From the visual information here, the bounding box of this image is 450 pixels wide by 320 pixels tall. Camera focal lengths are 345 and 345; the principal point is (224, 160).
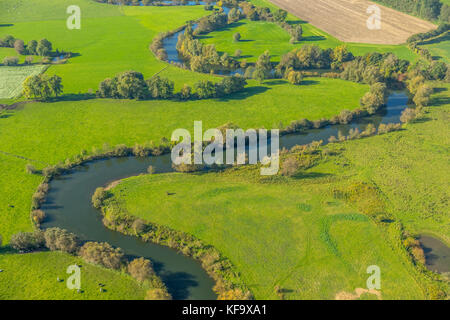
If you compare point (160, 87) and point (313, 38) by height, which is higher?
point (313, 38)

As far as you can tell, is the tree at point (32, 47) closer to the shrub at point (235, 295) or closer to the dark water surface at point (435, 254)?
the shrub at point (235, 295)

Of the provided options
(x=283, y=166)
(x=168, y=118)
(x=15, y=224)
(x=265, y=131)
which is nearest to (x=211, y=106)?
(x=168, y=118)

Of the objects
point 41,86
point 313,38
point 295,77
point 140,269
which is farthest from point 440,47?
point 41,86

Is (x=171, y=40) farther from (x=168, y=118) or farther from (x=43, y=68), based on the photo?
(x=168, y=118)

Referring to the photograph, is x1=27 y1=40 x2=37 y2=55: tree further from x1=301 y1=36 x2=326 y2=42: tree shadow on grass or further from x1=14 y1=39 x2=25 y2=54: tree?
x1=301 y1=36 x2=326 y2=42: tree shadow on grass

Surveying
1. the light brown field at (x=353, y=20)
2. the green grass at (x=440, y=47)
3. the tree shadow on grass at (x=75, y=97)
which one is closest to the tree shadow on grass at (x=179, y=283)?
the tree shadow on grass at (x=75, y=97)

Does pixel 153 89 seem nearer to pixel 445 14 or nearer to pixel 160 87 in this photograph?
pixel 160 87
